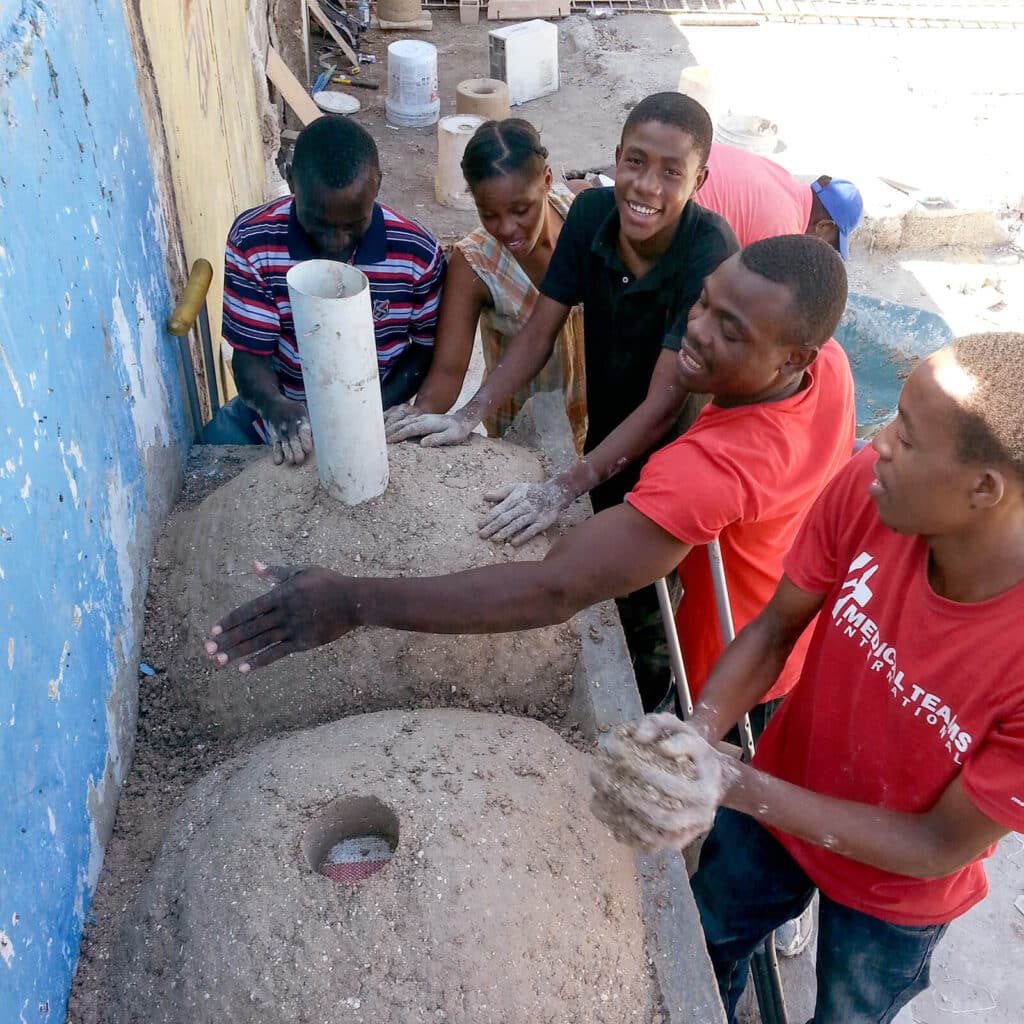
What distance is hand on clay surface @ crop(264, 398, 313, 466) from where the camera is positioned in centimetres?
249

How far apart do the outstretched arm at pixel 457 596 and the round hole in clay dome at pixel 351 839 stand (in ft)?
1.22

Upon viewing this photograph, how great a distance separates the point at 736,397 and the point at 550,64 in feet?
25.7

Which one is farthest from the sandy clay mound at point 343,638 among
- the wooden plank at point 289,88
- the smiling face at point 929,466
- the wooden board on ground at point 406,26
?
the wooden board on ground at point 406,26

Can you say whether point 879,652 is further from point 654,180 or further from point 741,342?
point 654,180

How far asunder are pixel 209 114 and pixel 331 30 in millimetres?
5711

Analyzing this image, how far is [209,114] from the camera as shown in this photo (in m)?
4.18

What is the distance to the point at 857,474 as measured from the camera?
1798 mm

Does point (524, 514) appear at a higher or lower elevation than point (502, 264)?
lower

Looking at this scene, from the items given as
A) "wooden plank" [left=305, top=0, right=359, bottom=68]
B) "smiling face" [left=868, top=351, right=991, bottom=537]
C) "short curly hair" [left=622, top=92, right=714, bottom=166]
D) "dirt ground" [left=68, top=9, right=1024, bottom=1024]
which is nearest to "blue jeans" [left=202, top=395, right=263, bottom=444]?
"short curly hair" [left=622, top=92, right=714, bottom=166]

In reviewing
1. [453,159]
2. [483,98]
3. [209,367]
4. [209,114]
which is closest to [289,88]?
[453,159]

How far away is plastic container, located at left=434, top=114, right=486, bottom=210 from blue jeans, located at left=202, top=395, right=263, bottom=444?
4197 millimetres

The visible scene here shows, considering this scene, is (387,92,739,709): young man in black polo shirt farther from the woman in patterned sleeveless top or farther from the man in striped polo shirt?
the man in striped polo shirt

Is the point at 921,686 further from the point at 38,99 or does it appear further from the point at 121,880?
the point at 38,99

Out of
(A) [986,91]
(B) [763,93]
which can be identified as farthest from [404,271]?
(A) [986,91]
